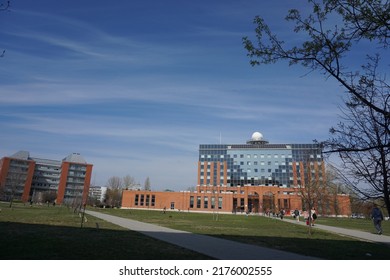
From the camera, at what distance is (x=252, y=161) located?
100 m

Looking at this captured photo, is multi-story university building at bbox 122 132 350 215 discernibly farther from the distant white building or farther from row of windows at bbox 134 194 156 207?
the distant white building

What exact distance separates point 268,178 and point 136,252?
9249 cm

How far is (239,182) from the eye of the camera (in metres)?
99.6

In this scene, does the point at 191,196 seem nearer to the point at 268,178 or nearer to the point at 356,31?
the point at 268,178

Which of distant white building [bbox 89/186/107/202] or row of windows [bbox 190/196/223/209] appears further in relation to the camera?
row of windows [bbox 190/196/223/209]

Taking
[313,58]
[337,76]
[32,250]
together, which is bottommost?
[32,250]

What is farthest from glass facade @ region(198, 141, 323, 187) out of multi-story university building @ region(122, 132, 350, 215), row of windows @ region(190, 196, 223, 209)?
row of windows @ region(190, 196, 223, 209)

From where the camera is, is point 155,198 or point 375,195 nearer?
point 375,195

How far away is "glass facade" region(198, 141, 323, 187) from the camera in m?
96.9

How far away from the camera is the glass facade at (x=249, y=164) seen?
3816 inches

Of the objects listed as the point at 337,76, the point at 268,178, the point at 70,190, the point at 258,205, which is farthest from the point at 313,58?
the point at 70,190

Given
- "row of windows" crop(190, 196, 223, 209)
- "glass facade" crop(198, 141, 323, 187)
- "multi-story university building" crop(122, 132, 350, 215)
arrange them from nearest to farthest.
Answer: "multi-story university building" crop(122, 132, 350, 215)
"row of windows" crop(190, 196, 223, 209)
"glass facade" crop(198, 141, 323, 187)

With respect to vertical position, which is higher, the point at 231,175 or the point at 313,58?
the point at 231,175

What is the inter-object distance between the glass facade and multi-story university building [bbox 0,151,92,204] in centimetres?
4460
